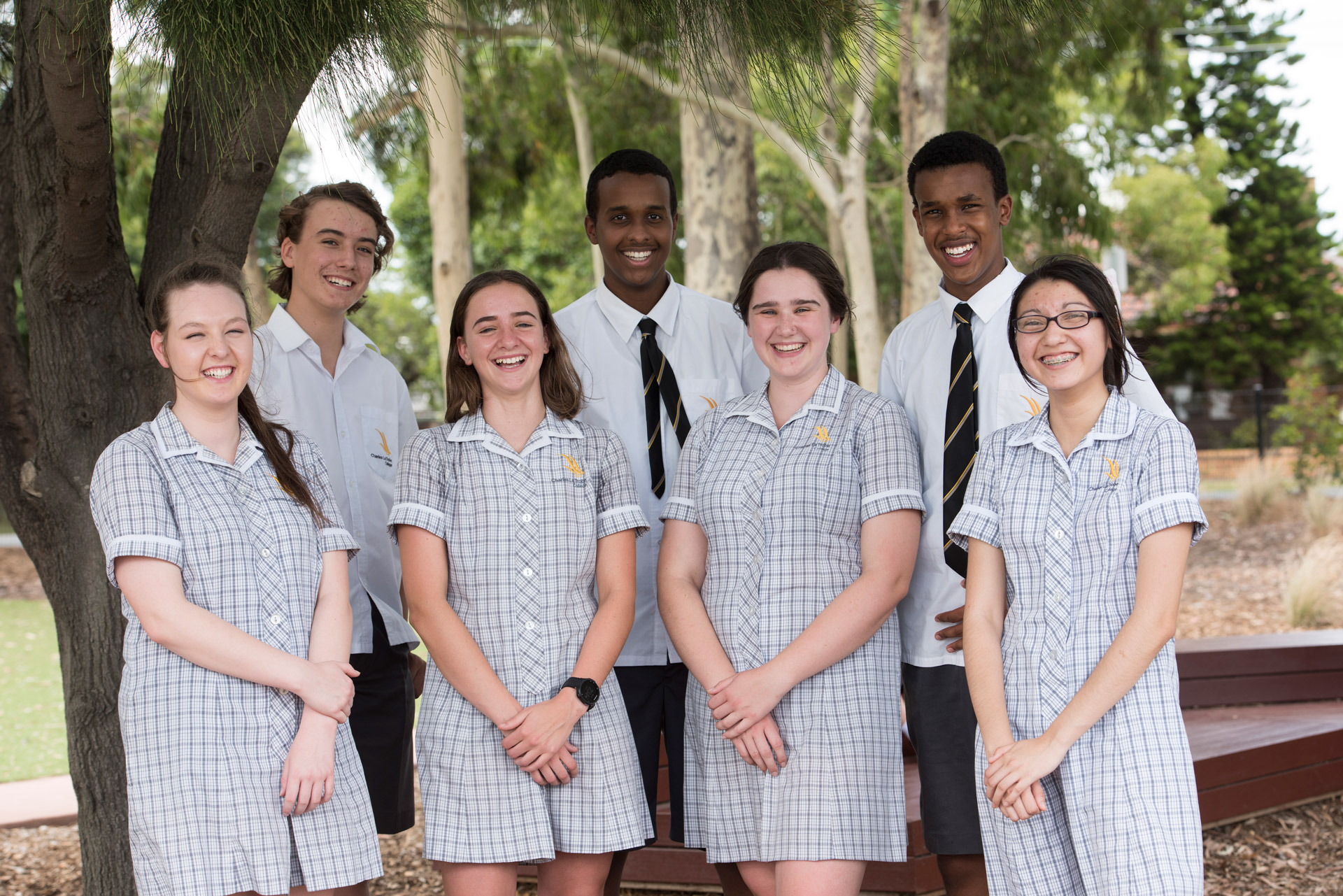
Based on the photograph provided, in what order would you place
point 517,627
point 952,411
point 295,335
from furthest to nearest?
point 295,335 → point 952,411 → point 517,627

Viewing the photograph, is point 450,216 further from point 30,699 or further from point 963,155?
point 963,155

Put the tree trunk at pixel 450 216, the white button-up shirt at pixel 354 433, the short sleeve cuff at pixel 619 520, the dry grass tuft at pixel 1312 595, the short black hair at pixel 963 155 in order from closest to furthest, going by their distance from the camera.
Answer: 1. the short sleeve cuff at pixel 619 520
2. the short black hair at pixel 963 155
3. the white button-up shirt at pixel 354 433
4. the dry grass tuft at pixel 1312 595
5. the tree trunk at pixel 450 216

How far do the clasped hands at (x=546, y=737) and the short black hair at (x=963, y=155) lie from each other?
158 cm

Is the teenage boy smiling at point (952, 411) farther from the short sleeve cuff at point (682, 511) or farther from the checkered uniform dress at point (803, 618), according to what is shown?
the short sleeve cuff at point (682, 511)

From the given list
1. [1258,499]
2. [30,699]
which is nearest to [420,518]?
[30,699]

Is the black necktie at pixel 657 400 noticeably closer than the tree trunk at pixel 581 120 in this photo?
Yes

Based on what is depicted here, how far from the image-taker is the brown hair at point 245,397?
2.40m

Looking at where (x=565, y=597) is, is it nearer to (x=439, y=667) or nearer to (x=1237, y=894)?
(x=439, y=667)

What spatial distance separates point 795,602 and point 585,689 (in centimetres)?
50

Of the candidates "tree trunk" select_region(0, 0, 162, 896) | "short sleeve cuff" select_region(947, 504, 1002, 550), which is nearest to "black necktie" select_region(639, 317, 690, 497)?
"short sleeve cuff" select_region(947, 504, 1002, 550)

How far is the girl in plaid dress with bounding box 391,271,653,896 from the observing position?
99.7 inches

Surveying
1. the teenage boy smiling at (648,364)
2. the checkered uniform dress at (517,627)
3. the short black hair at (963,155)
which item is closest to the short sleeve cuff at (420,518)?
the checkered uniform dress at (517,627)

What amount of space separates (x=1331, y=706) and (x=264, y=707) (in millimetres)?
4287

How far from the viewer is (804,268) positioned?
108 inches
